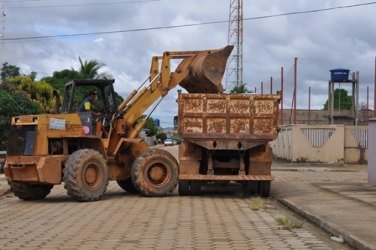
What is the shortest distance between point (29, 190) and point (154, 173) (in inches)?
128

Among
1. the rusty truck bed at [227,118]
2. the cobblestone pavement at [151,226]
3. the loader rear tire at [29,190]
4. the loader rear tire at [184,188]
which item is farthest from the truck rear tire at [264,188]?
the loader rear tire at [29,190]

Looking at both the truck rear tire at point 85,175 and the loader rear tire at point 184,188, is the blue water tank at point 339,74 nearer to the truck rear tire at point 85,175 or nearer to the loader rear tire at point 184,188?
the loader rear tire at point 184,188

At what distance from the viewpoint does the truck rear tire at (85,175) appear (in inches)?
563

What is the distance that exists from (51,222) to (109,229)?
1611mm

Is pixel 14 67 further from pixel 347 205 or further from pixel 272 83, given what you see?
pixel 347 205

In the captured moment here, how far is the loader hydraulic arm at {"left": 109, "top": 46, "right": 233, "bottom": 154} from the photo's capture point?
1600 cm

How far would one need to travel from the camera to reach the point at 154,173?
15.8m

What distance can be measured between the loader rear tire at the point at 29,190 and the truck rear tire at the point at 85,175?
1.58 meters

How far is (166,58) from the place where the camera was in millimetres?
16859

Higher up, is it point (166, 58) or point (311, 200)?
point (166, 58)

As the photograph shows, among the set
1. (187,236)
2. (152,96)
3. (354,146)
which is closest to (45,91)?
(354,146)

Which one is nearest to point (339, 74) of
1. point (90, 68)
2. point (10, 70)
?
point (90, 68)

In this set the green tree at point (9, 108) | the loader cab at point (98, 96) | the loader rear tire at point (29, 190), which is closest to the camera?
the loader rear tire at point (29, 190)

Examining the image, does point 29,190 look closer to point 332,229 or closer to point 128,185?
point 128,185
